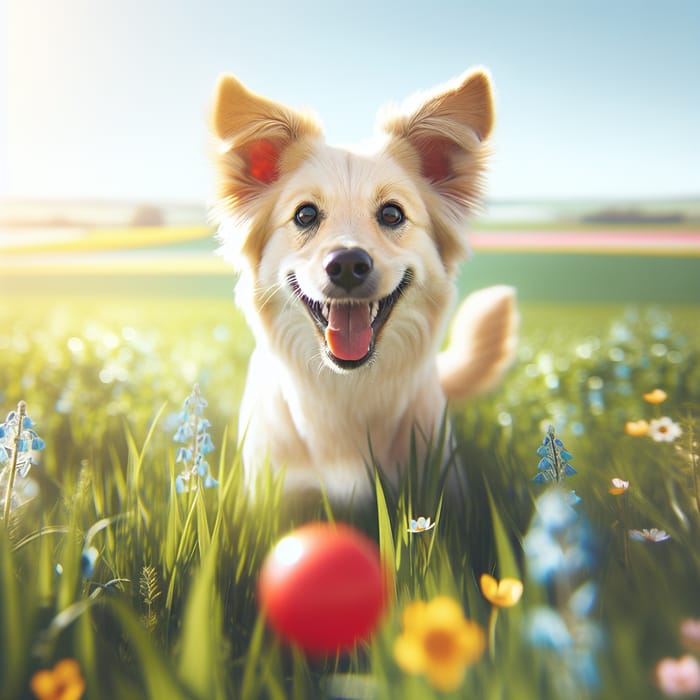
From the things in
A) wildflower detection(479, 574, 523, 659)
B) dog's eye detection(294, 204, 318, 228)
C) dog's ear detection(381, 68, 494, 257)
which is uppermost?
dog's ear detection(381, 68, 494, 257)

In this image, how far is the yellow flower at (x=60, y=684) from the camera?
4.06 ft

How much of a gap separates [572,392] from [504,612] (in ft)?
9.18

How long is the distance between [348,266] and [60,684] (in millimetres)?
1394

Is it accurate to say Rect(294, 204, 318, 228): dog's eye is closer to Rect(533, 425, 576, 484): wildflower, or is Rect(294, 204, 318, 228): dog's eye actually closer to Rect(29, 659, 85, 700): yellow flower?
Rect(533, 425, 576, 484): wildflower

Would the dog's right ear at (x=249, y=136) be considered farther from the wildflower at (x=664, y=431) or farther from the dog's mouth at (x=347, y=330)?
the wildflower at (x=664, y=431)

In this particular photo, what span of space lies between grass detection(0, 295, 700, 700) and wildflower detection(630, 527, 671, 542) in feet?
0.10

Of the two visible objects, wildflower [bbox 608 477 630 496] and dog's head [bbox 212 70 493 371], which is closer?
wildflower [bbox 608 477 630 496]

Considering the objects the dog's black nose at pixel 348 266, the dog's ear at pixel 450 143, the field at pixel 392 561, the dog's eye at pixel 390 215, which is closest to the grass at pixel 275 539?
the field at pixel 392 561

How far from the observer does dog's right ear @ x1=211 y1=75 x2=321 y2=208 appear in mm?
2488

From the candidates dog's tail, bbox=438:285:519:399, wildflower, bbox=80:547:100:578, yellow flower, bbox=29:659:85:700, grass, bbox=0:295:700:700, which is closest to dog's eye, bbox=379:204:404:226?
grass, bbox=0:295:700:700

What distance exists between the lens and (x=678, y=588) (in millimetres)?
1686

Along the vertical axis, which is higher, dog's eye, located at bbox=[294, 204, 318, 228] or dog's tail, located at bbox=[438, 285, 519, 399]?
dog's eye, located at bbox=[294, 204, 318, 228]

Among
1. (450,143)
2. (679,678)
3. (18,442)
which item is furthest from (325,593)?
(450,143)

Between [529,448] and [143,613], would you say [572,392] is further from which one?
[143,613]
